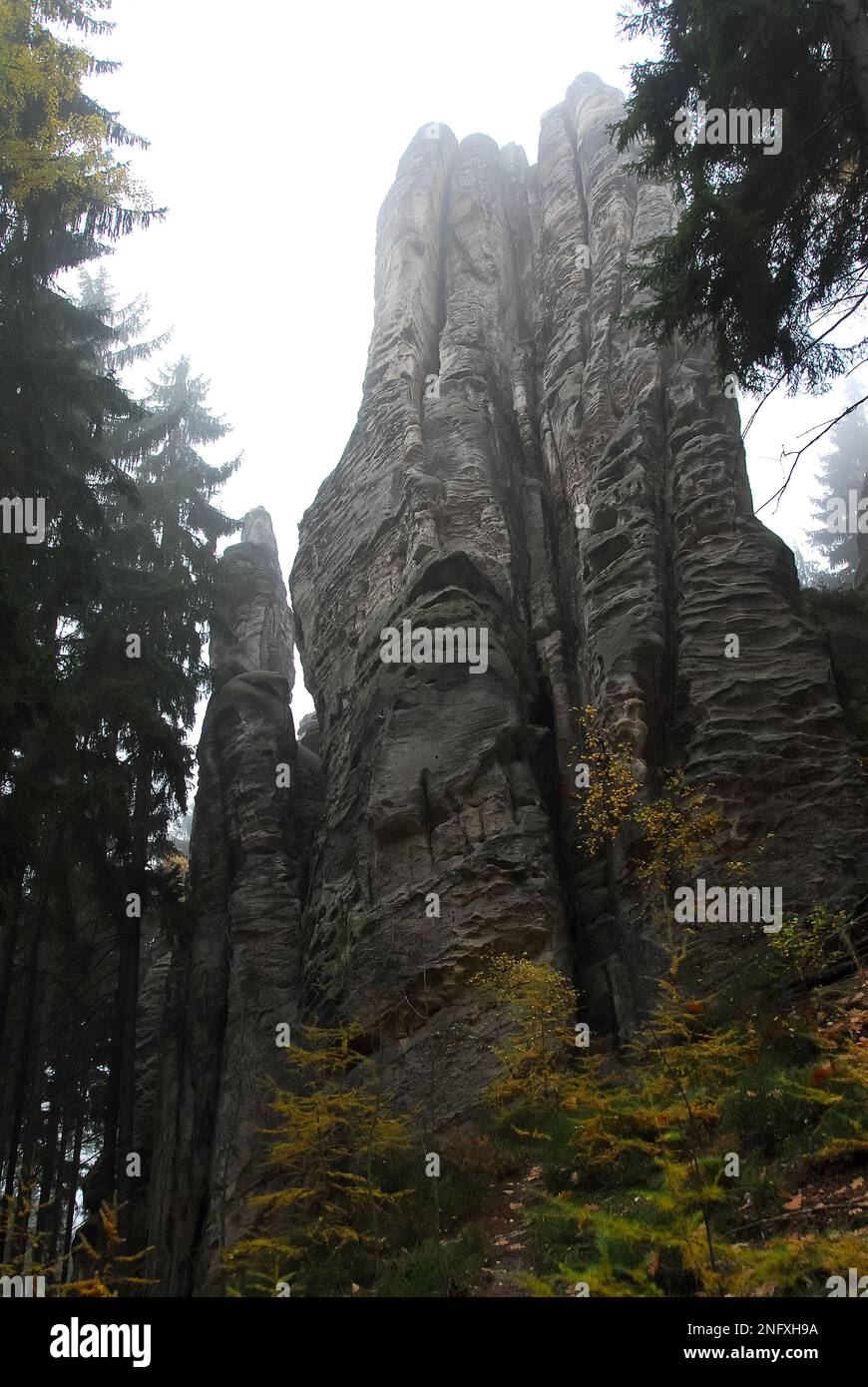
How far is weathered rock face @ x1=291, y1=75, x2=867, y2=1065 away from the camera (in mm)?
14203

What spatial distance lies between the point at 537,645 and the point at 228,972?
8912 mm

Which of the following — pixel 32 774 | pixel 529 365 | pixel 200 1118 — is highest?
pixel 529 365

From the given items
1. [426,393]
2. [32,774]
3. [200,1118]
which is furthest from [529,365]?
[200,1118]

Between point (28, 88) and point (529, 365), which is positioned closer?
point (28, 88)

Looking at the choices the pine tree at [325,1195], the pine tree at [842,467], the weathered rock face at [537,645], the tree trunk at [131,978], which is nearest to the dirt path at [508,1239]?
the pine tree at [325,1195]

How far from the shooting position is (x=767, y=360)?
451 inches

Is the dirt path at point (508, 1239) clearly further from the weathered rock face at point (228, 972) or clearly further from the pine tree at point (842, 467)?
the pine tree at point (842, 467)

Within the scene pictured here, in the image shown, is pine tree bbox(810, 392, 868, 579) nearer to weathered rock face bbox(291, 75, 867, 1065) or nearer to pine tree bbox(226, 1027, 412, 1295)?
weathered rock face bbox(291, 75, 867, 1065)

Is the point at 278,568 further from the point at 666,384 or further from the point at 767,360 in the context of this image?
the point at 767,360

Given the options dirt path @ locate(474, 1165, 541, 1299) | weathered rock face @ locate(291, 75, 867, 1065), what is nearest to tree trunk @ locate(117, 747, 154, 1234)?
weathered rock face @ locate(291, 75, 867, 1065)

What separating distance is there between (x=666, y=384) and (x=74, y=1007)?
60.7 feet

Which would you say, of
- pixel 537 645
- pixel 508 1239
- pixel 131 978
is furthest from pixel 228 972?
pixel 508 1239

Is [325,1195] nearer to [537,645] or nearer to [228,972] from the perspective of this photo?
[228,972]

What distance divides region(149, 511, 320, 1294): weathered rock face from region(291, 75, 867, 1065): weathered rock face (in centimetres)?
127
